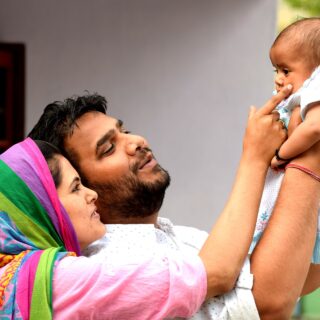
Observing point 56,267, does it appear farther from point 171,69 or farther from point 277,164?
point 171,69

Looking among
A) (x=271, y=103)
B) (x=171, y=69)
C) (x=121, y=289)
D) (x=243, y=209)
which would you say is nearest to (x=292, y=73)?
(x=271, y=103)

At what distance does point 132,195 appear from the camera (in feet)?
8.07

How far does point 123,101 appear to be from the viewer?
5.73 m

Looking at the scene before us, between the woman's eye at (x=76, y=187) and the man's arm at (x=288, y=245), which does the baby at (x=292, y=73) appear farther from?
the woman's eye at (x=76, y=187)

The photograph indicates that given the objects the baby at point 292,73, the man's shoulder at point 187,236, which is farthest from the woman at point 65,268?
the man's shoulder at point 187,236

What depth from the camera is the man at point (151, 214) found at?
7.10 feet

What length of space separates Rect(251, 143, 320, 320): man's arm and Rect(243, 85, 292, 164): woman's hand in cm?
8

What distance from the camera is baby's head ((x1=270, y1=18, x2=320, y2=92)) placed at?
2393 millimetres

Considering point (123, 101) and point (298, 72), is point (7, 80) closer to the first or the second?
point (123, 101)

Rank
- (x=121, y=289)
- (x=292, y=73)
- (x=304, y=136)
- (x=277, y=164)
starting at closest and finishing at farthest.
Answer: (x=121, y=289) → (x=304, y=136) → (x=277, y=164) → (x=292, y=73)

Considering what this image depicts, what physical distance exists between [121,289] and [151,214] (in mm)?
469

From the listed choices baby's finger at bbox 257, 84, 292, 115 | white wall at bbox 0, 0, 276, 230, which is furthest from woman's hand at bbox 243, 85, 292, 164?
white wall at bbox 0, 0, 276, 230

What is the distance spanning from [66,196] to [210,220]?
3.81 m

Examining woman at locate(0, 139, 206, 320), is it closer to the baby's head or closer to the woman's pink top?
the woman's pink top
